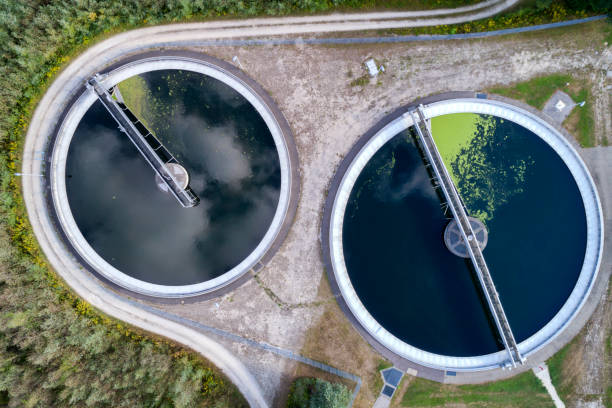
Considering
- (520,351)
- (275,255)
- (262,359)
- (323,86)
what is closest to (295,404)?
(262,359)

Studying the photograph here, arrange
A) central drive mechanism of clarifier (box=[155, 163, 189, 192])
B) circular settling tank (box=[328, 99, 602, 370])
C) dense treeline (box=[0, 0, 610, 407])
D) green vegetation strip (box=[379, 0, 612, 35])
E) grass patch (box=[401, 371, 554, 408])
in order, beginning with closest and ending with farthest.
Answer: dense treeline (box=[0, 0, 610, 407]), green vegetation strip (box=[379, 0, 612, 35]), grass patch (box=[401, 371, 554, 408]), circular settling tank (box=[328, 99, 602, 370]), central drive mechanism of clarifier (box=[155, 163, 189, 192])

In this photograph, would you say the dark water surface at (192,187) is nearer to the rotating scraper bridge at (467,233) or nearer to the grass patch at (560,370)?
the rotating scraper bridge at (467,233)

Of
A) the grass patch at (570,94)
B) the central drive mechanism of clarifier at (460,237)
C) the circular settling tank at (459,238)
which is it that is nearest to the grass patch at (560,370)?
the circular settling tank at (459,238)

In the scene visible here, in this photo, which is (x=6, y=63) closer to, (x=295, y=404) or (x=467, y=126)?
(x=295, y=404)

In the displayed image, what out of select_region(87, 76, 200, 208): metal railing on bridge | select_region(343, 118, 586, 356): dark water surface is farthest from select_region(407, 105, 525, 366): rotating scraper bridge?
select_region(87, 76, 200, 208): metal railing on bridge

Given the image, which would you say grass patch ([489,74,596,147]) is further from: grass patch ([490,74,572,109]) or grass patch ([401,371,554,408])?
grass patch ([401,371,554,408])

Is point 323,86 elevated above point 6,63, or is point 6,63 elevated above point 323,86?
point 6,63
